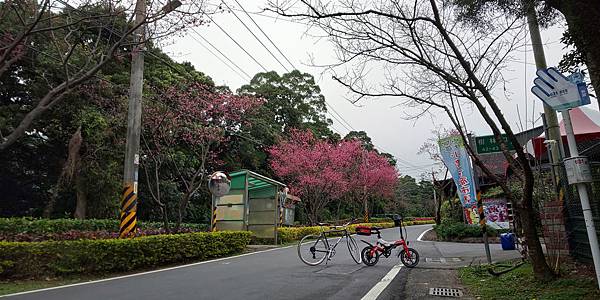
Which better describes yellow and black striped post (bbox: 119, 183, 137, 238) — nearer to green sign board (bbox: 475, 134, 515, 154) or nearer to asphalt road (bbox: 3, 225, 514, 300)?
asphalt road (bbox: 3, 225, 514, 300)

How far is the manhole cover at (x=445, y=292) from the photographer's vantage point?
5.44 metres

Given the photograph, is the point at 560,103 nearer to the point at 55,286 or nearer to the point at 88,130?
the point at 55,286

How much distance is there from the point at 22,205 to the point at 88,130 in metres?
6.40

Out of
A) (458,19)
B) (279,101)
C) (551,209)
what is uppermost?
(279,101)

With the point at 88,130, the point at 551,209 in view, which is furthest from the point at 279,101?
the point at 551,209

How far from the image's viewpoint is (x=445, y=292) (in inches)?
221

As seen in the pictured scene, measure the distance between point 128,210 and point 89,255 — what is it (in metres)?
1.91

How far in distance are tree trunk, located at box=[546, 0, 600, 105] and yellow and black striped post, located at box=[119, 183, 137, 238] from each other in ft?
31.6

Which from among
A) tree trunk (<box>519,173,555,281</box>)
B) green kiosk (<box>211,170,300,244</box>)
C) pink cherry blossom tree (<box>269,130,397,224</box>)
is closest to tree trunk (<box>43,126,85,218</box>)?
green kiosk (<box>211,170,300,244</box>)

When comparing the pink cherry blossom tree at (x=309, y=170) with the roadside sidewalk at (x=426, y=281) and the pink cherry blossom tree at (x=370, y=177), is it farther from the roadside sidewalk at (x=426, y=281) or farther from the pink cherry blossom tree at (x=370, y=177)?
the roadside sidewalk at (x=426, y=281)

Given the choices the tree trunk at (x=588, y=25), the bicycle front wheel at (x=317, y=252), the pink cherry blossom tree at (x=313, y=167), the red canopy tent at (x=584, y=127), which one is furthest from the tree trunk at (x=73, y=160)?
the tree trunk at (x=588, y=25)

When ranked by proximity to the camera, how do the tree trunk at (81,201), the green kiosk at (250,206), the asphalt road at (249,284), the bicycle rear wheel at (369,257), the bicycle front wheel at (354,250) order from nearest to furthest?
1. the asphalt road at (249,284)
2. the bicycle rear wheel at (369,257)
3. the bicycle front wheel at (354,250)
4. the tree trunk at (81,201)
5. the green kiosk at (250,206)

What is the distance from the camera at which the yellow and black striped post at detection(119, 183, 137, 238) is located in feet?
32.3

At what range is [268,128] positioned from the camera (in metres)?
27.1
